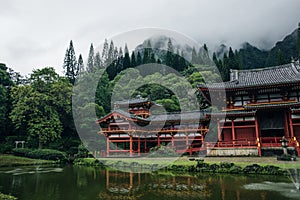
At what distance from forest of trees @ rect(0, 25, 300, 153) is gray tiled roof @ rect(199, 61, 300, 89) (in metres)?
16.1

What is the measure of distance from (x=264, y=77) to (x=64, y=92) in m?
27.6

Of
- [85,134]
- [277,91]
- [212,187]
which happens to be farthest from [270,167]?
[85,134]

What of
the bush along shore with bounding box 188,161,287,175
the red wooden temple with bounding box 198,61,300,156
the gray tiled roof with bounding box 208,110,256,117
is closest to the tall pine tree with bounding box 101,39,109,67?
the red wooden temple with bounding box 198,61,300,156

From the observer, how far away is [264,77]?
2375cm

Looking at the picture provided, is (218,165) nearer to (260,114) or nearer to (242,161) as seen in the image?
(242,161)

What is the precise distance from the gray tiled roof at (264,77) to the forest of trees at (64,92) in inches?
636

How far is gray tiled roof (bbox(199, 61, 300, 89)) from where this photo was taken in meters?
21.0

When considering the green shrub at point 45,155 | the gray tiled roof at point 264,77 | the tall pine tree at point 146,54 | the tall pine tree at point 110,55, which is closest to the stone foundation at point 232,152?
the gray tiled roof at point 264,77

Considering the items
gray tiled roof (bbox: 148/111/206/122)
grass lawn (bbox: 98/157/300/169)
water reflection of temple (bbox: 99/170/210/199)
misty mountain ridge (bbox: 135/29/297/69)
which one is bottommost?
water reflection of temple (bbox: 99/170/210/199)

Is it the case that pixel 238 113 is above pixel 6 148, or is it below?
above

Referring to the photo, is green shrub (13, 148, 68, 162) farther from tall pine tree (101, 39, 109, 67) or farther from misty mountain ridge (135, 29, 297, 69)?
misty mountain ridge (135, 29, 297, 69)

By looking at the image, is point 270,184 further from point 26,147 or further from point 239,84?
point 26,147

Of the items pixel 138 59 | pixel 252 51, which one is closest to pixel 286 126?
pixel 138 59

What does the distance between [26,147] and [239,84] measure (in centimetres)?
2866
